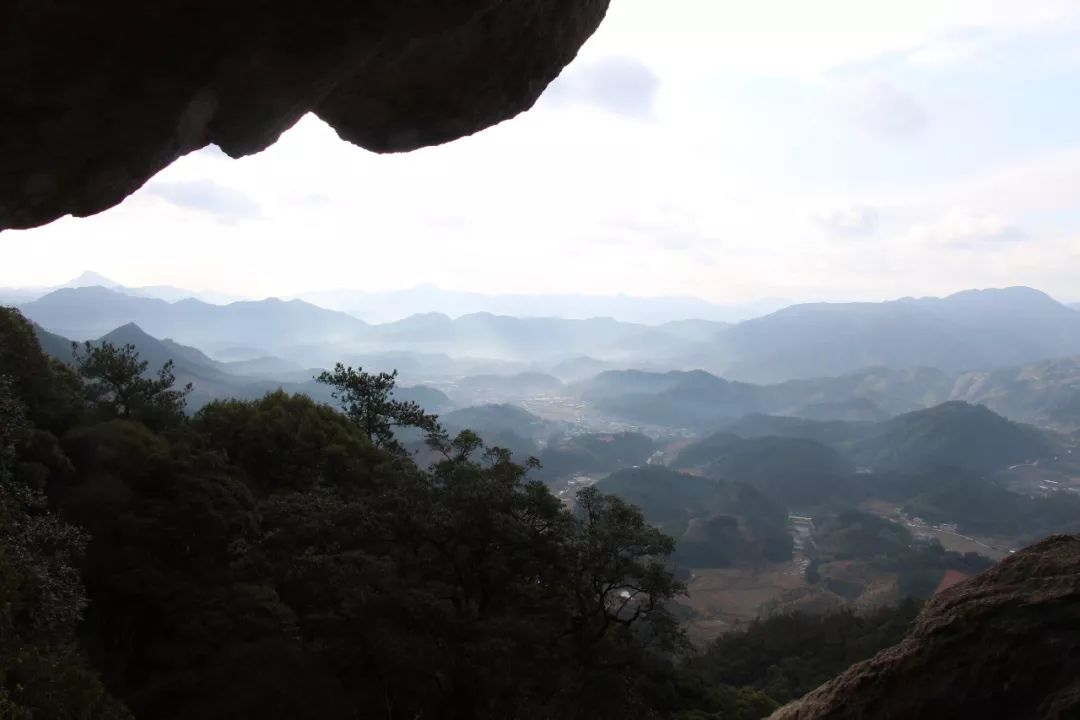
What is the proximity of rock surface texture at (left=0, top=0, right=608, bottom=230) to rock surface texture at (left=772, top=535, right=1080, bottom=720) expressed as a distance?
7.84m

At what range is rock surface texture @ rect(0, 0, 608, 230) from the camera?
4742 millimetres

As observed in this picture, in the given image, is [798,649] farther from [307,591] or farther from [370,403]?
[307,591]

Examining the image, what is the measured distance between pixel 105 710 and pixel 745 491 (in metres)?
120

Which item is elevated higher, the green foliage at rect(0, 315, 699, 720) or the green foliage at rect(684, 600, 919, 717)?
the green foliage at rect(0, 315, 699, 720)

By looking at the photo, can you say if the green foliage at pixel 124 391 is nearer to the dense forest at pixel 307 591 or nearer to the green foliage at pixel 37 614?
the dense forest at pixel 307 591

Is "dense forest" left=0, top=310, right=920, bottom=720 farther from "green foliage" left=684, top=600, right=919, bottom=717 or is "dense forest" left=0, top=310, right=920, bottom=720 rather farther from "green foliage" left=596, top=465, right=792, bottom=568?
"green foliage" left=596, top=465, right=792, bottom=568

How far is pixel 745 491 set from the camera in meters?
118

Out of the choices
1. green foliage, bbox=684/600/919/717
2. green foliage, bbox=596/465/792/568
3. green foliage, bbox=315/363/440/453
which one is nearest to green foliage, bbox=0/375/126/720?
green foliage, bbox=315/363/440/453

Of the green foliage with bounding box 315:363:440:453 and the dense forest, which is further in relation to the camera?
the green foliage with bounding box 315:363:440:453

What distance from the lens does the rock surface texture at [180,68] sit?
4.74 meters

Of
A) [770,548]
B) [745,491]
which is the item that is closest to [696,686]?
[770,548]

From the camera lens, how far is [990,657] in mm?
5754

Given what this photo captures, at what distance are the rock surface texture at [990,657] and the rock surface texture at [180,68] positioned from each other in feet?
25.7

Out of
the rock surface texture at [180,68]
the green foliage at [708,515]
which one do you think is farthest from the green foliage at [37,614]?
the green foliage at [708,515]
